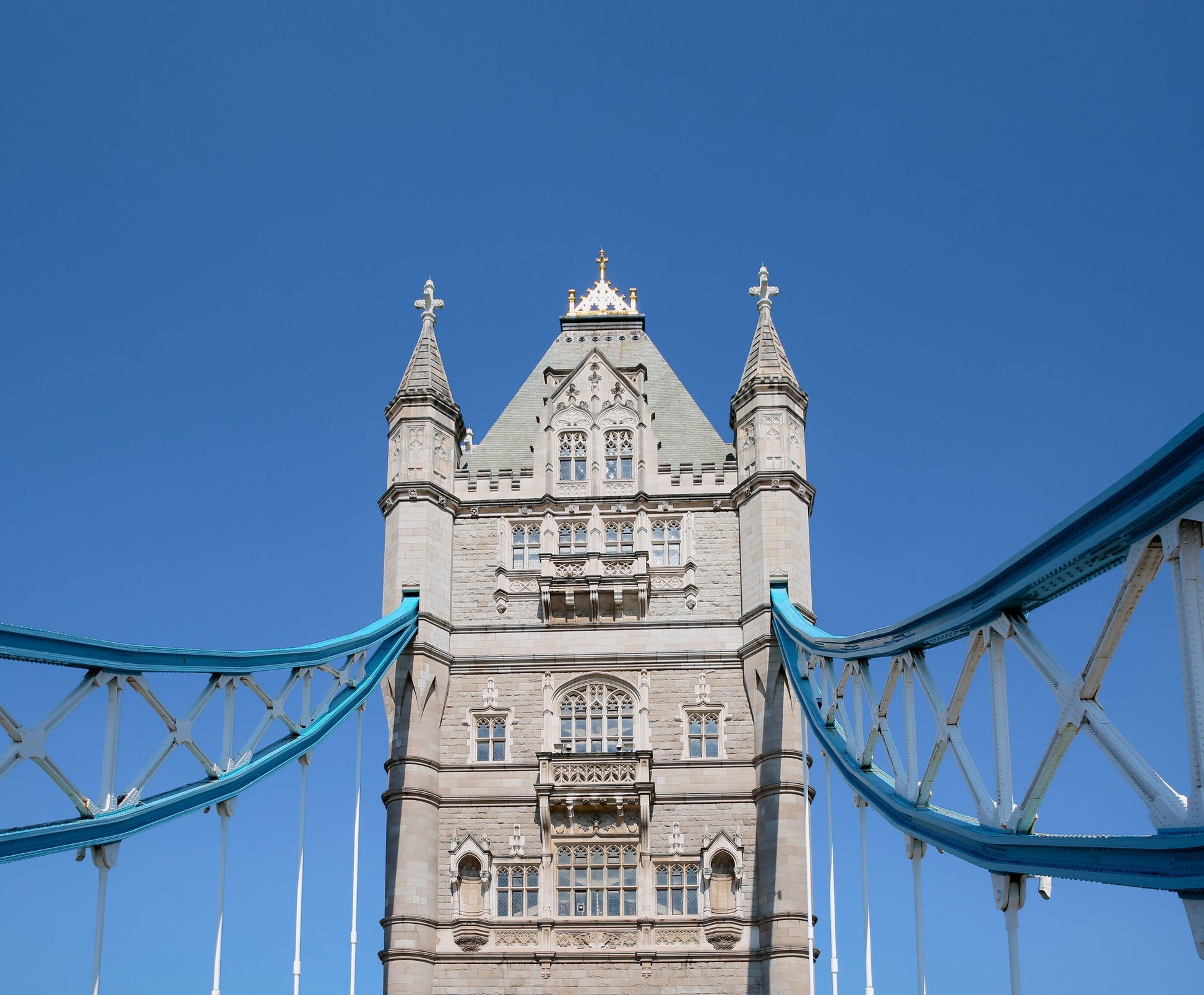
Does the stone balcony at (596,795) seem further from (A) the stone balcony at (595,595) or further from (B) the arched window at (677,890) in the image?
(A) the stone balcony at (595,595)

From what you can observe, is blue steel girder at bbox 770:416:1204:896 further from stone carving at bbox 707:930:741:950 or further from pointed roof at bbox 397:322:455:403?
pointed roof at bbox 397:322:455:403

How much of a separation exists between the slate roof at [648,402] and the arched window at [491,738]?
594cm

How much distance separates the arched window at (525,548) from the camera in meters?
33.3

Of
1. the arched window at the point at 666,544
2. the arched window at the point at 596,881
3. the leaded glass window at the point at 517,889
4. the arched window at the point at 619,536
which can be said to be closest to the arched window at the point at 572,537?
the arched window at the point at 619,536

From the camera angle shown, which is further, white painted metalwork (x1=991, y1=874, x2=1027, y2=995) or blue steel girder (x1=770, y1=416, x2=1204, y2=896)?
white painted metalwork (x1=991, y1=874, x2=1027, y2=995)

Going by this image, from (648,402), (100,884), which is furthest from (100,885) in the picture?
(648,402)

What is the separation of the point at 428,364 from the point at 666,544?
6856 mm

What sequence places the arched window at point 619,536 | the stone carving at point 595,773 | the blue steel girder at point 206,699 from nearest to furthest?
the blue steel girder at point 206,699
the stone carving at point 595,773
the arched window at point 619,536

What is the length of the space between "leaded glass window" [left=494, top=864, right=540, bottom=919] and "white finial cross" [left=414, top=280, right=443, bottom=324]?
13.0 meters

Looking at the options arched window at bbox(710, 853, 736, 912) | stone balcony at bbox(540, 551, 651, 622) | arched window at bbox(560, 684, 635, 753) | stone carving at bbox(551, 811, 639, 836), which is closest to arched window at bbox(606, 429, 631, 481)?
stone balcony at bbox(540, 551, 651, 622)

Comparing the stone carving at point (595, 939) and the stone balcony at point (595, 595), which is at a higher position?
the stone balcony at point (595, 595)

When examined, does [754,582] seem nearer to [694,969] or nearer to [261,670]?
[694,969]

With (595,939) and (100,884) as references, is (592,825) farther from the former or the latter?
(100,884)

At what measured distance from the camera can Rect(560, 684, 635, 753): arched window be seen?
103 feet
